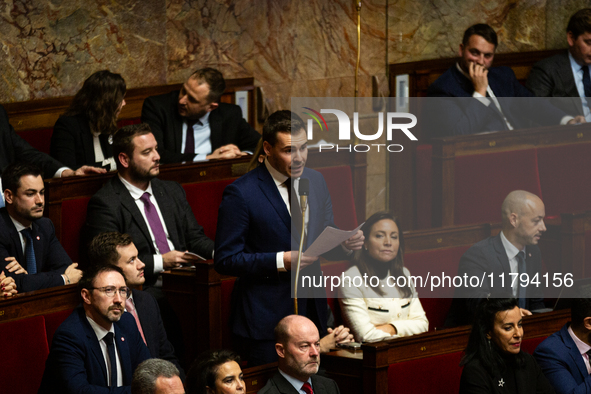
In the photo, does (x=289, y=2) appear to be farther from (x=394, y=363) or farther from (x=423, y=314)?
(x=394, y=363)

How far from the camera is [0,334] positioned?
2070 millimetres

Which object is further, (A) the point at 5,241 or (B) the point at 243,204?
(A) the point at 5,241

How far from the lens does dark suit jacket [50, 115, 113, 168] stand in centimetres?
287

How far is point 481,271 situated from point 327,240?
701 mm

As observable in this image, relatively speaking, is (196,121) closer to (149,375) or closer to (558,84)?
(558,84)

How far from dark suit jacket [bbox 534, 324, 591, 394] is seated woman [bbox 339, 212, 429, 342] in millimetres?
293

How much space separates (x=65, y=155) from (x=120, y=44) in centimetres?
89

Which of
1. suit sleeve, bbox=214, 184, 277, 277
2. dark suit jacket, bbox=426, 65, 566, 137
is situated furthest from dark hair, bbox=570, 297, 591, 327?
dark suit jacket, bbox=426, 65, 566, 137

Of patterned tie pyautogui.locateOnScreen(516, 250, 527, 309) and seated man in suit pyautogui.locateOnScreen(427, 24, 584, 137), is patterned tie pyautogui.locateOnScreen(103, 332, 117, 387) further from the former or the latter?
seated man in suit pyautogui.locateOnScreen(427, 24, 584, 137)

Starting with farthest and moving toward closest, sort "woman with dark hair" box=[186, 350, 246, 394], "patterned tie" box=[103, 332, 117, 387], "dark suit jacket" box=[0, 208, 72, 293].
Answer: "dark suit jacket" box=[0, 208, 72, 293] < "patterned tie" box=[103, 332, 117, 387] < "woman with dark hair" box=[186, 350, 246, 394]

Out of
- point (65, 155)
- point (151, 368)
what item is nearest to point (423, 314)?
point (151, 368)

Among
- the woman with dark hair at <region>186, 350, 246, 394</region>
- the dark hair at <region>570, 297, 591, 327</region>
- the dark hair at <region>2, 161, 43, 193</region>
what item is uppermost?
the dark hair at <region>2, 161, 43, 193</region>

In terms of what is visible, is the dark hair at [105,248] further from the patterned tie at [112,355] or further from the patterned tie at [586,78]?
the patterned tie at [586,78]

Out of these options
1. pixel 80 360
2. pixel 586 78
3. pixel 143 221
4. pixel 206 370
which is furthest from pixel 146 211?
pixel 586 78
